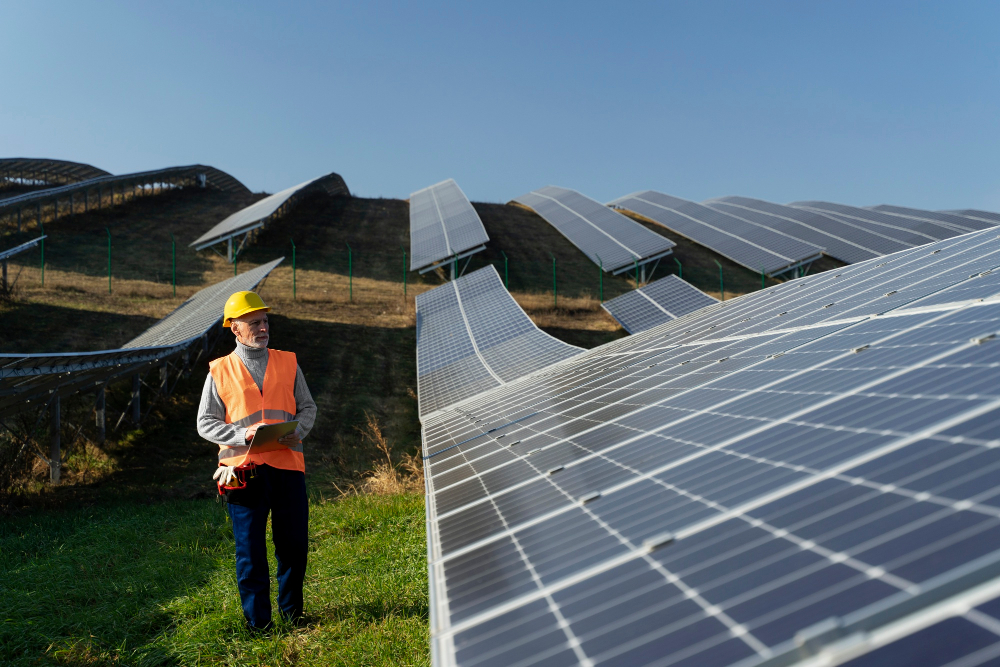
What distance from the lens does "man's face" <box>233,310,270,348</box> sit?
4992 mm

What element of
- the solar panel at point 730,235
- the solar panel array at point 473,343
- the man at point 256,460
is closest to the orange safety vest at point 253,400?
the man at point 256,460

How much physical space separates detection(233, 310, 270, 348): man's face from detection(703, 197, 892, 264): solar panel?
30061mm

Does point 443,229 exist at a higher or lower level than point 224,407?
higher

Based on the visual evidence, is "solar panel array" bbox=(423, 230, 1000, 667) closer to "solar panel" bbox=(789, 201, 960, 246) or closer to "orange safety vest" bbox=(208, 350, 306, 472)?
"orange safety vest" bbox=(208, 350, 306, 472)

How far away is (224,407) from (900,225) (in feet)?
122

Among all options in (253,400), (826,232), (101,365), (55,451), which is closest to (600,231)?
(826,232)

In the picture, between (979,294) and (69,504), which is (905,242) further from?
(69,504)

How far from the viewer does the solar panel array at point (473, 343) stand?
1331 centimetres

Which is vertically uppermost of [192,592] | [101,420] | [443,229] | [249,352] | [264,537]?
[443,229]

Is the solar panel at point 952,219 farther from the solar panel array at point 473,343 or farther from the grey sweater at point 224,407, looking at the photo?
the grey sweater at point 224,407

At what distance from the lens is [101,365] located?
9625mm

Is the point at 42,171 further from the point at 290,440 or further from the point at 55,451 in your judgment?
the point at 290,440

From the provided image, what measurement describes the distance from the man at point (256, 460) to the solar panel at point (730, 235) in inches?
1087

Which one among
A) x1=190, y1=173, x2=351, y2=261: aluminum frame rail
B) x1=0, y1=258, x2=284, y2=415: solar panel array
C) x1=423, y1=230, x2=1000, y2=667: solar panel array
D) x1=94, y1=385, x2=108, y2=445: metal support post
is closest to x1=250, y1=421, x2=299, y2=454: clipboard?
x1=423, y1=230, x2=1000, y2=667: solar panel array
